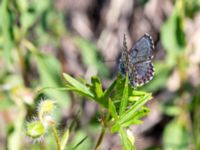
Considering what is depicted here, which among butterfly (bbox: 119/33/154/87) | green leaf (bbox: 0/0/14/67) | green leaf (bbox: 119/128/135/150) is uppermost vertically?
green leaf (bbox: 0/0/14/67)

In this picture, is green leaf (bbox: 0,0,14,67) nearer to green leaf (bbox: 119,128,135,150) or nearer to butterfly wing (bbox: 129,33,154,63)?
butterfly wing (bbox: 129,33,154,63)

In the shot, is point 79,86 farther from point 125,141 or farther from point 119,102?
point 125,141

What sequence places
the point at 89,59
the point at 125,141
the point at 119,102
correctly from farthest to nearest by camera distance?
the point at 89,59 → the point at 119,102 → the point at 125,141

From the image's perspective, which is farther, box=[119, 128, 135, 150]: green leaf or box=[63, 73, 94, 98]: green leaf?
box=[63, 73, 94, 98]: green leaf

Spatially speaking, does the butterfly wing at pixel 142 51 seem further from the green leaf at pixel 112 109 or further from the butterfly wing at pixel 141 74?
the green leaf at pixel 112 109

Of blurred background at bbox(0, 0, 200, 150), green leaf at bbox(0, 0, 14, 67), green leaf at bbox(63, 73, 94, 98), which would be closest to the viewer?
green leaf at bbox(63, 73, 94, 98)

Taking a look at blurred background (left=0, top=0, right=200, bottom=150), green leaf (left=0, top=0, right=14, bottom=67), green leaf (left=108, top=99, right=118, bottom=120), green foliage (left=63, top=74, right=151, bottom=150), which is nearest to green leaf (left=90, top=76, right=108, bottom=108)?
green foliage (left=63, top=74, right=151, bottom=150)

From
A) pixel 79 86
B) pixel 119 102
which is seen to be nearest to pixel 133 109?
pixel 119 102

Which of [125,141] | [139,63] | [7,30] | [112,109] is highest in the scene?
[7,30]
